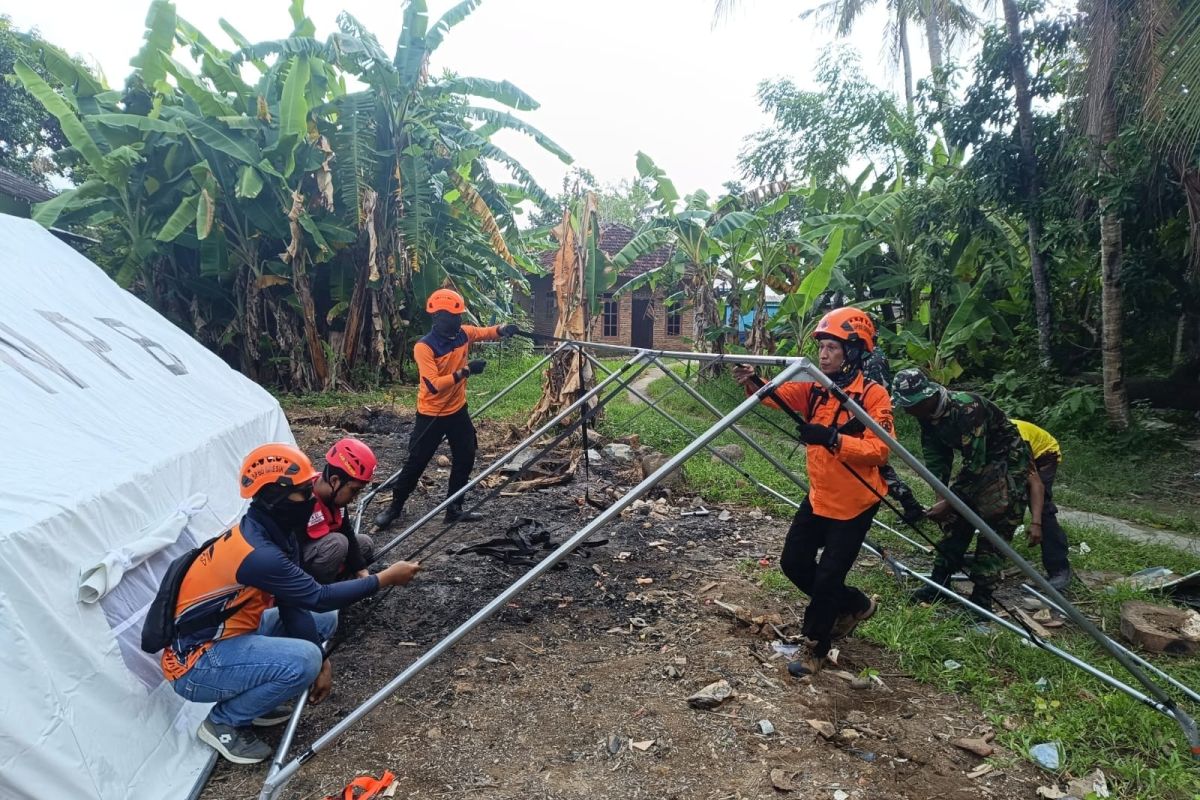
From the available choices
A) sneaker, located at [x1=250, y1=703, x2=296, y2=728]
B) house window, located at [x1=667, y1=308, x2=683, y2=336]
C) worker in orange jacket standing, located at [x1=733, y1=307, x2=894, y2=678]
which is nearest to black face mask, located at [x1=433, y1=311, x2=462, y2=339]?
worker in orange jacket standing, located at [x1=733, y1=307, x2=894, y2=678]

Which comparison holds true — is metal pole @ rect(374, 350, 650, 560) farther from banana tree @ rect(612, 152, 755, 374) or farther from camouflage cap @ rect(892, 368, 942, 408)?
banana tree @ rect(612, 152, 755, 374)

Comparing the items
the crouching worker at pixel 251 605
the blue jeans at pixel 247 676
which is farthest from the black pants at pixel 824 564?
the blue jeans at pixel 247 676

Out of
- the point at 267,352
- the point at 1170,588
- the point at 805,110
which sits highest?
A: the point at 805,110

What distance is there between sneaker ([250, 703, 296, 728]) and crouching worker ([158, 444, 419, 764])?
0.54 ft

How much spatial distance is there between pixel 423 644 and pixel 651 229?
25.9ft

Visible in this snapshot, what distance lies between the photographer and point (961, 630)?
12.6 feet

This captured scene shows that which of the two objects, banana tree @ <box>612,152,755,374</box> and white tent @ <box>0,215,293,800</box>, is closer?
white tent @ <box>0,215,293,800</box>

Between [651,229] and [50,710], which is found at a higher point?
[651,229]

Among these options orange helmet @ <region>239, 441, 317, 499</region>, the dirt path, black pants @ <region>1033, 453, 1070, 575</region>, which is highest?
orange helmet @ <region>239, 441, 317, 499</region>

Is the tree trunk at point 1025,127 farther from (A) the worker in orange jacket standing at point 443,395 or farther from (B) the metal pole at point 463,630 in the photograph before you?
(B) the metal pole at point 463,630

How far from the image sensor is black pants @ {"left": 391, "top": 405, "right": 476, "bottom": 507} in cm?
528

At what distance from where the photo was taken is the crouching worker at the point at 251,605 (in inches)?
100.0

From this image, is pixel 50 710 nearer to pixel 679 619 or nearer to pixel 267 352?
pixel 679 619

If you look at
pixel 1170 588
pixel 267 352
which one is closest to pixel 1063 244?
pixel 1170 588
